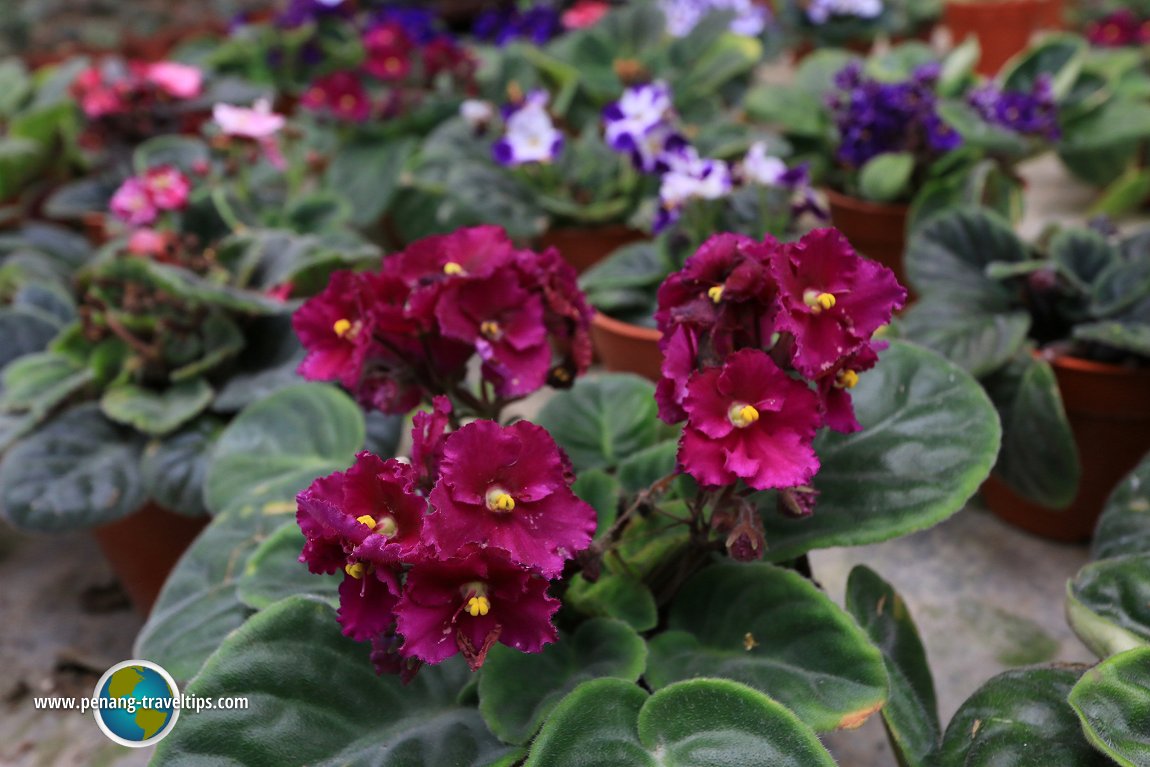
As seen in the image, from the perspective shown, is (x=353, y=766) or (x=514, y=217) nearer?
(x=353, y=766)

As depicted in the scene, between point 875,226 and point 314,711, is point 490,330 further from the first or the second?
point 875,226

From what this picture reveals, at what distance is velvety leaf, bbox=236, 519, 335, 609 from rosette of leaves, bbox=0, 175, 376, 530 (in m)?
0.42

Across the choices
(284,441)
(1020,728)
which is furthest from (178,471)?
(1020,728)

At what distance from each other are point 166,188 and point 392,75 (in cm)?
82

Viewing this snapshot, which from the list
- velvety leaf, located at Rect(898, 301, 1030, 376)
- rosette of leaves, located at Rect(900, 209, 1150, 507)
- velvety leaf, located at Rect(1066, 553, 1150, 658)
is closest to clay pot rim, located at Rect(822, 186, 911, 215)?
rosette of leaves, located at Rect(900, 209, 1150, 507)

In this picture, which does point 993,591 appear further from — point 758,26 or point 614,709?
point 758,26

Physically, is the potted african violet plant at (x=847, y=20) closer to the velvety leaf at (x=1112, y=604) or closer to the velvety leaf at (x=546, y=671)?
the velvety leaf at (x=1112, y=604)

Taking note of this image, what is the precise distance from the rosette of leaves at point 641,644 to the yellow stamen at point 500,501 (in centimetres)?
13

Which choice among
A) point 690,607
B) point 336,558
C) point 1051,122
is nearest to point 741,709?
point 690,607

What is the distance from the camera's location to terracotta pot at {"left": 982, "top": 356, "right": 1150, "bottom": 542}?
1.26m

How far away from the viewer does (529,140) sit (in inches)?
68.4

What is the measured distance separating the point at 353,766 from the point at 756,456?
39cm

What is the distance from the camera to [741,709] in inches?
26.8

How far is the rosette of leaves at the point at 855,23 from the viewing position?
2875 millimetres
